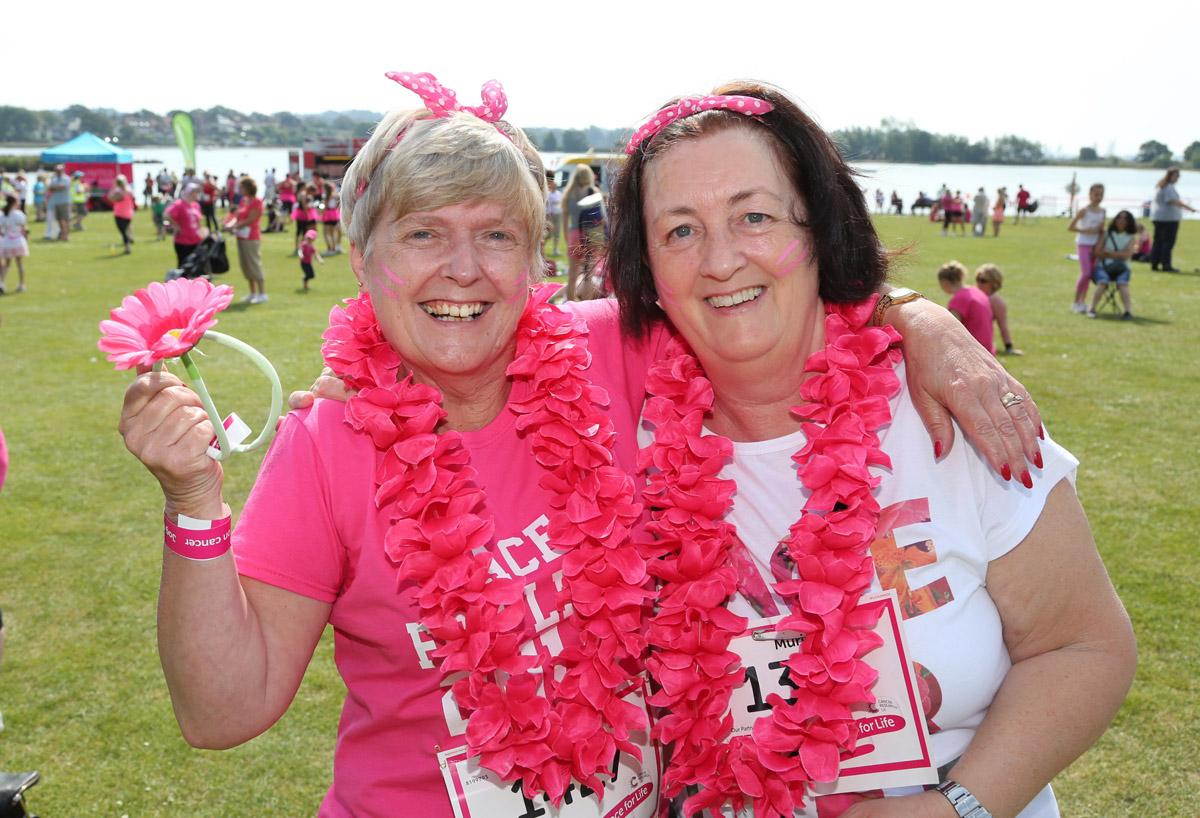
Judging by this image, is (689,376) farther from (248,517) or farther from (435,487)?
(248,517)

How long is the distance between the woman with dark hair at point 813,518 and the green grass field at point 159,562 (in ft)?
1.38

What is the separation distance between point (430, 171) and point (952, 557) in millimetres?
1261

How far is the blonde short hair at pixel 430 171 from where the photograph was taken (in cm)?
182

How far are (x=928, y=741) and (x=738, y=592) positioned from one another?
46 cm

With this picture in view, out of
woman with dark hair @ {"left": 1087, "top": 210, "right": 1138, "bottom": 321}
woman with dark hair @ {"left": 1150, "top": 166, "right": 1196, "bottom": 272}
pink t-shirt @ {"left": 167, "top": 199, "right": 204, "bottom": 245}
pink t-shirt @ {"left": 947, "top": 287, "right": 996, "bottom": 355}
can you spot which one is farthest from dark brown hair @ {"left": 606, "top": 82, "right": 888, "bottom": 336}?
woman with dark hair @ {"left": 1150, "top": 166, "right": 1196, "bottom": 272}

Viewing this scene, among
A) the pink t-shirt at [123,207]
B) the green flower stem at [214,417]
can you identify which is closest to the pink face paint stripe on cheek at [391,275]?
the green flower stem at [214,417]

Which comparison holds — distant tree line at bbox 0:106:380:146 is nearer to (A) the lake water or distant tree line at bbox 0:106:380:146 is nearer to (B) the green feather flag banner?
(A) the lake water

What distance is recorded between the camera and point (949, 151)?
346 feet

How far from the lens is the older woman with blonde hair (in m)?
1.72

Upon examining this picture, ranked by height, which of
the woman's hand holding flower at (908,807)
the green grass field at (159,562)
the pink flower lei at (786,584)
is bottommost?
the green grass field at (159,562)

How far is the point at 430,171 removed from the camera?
1.81 meters

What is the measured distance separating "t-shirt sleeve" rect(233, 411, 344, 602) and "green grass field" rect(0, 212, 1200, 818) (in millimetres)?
1413

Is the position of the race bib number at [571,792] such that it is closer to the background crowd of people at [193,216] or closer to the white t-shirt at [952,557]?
the white t-shirt at [952,557]

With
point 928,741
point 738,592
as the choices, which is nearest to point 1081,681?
point 928,741
